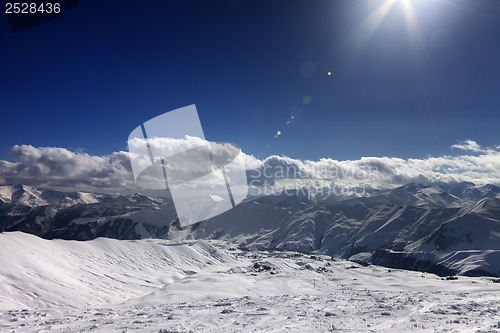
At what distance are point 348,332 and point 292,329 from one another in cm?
359

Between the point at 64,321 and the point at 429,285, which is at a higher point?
the point at 64,321

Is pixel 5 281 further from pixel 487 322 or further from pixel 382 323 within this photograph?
pixel 487 322

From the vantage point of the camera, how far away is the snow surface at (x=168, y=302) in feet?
79.3

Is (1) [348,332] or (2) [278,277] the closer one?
(1) [348,332]

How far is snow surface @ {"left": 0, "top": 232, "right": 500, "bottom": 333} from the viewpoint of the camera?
24.2m

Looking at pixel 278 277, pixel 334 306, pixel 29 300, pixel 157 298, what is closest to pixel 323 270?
pixel 278 277

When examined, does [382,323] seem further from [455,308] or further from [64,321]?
[64,321]

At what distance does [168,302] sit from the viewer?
4406cm

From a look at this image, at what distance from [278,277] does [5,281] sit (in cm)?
5676

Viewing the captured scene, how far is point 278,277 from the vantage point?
82125mm

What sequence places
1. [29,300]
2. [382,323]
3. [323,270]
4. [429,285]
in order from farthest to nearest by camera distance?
[323,270]
[429,285]
[29,300]
[382,323]

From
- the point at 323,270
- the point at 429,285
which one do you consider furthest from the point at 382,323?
the point at 323,270

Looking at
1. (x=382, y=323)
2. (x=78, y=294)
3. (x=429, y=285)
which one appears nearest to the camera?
(x=382, y=323)

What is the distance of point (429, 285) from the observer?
78.9 meters
